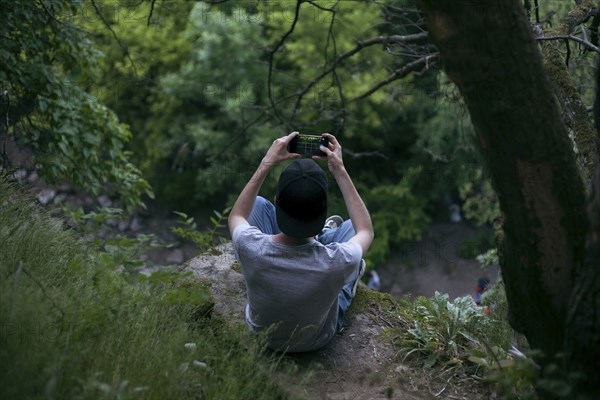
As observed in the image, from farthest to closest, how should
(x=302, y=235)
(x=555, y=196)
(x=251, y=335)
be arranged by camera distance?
(x=251, y=335)
(x=302, y=235)
(x=555, y=196)

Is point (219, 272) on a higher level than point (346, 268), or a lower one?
lower

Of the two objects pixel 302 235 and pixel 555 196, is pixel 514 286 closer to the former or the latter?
pixel 555 196

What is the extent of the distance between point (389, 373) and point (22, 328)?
80.7 inches

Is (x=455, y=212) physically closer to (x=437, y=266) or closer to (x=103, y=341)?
(x=437, y=266)

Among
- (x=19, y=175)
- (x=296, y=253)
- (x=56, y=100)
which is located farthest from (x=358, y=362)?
(x=19, y=175)

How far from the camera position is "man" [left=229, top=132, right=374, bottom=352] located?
330 centimetres

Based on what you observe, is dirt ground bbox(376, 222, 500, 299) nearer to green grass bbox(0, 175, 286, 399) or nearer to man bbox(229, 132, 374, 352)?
man bbox(229, 132, 374, 352)

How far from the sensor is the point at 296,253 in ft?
11.1

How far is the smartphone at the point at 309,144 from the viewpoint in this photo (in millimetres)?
3693

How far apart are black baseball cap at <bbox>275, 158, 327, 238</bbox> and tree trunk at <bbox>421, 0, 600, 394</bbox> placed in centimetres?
89

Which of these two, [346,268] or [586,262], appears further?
[346,268]

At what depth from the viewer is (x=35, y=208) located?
4688mm

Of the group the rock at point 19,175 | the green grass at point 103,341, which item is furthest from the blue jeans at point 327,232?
the rock at point 19,175

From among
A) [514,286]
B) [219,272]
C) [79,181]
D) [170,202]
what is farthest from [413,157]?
[514,286]
